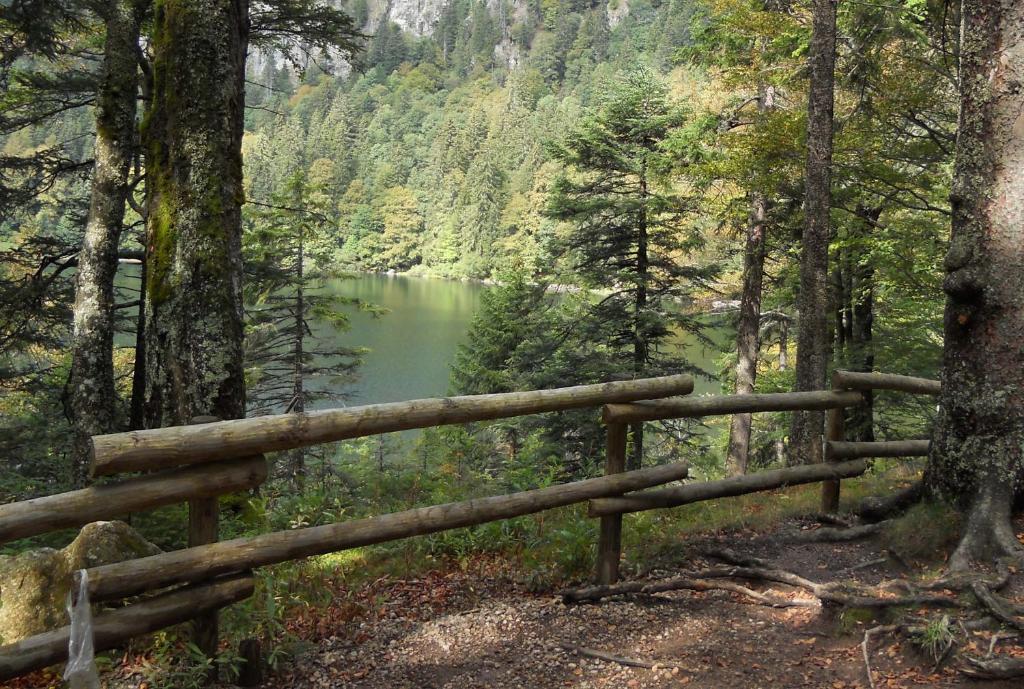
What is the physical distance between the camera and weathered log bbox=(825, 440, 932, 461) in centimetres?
610

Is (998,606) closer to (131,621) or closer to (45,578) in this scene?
(131,621)

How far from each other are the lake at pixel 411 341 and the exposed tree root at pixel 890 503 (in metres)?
14.6

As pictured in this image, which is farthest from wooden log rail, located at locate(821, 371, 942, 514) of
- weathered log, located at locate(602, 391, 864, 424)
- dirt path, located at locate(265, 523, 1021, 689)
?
dirt path, located at locate(265, 523, 1021, 689)

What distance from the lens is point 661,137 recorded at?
56.2 feet

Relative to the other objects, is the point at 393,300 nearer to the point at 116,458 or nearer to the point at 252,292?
the point at 252,292

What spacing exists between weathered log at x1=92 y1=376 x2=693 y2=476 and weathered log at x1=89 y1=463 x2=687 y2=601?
44 centimetres

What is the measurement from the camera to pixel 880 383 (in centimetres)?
608

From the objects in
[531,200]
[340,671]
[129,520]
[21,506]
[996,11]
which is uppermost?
[531,200]

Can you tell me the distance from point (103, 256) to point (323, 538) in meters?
6.66

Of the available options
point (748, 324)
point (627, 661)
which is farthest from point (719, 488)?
point (748, 324)

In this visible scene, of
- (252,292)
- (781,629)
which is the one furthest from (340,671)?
(252,292)

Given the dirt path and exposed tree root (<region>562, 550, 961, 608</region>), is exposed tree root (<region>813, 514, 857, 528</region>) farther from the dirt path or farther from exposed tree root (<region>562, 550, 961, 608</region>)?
exposed tree root (<region>562, 550, 961, 608</region>)

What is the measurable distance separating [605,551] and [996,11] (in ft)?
13.1

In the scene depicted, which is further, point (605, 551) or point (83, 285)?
point (83, 285)
